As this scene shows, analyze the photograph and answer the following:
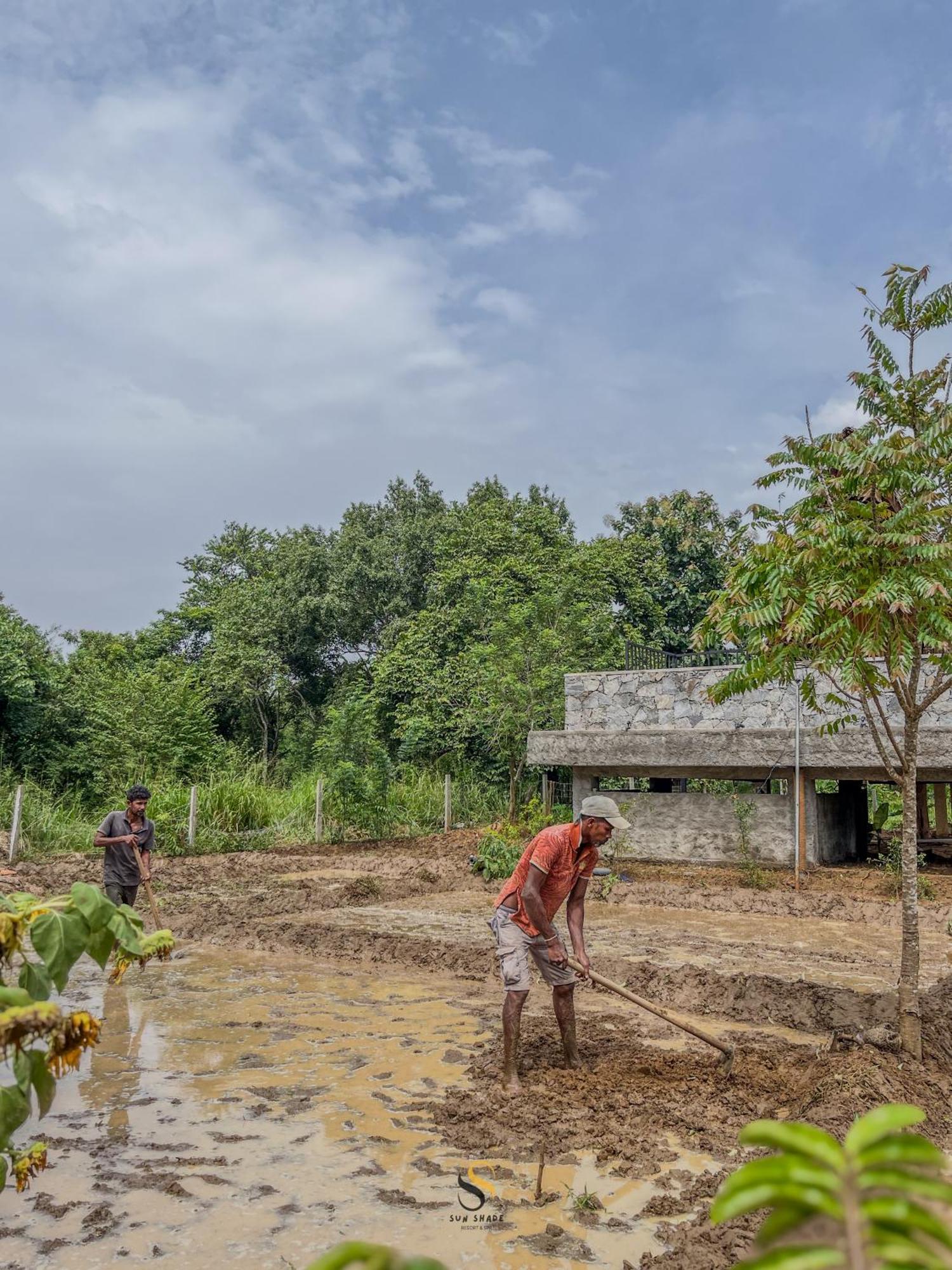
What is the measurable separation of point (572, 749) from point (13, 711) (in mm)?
13799

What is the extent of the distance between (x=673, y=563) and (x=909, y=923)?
22.7m

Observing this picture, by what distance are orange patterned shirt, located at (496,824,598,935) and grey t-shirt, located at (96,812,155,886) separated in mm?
4679

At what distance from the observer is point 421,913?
526 inches

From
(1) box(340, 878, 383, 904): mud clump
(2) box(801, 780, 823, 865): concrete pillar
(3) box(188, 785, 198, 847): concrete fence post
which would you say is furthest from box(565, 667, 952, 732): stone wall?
(3) box(188, 785, 198, 847): concrete fence post

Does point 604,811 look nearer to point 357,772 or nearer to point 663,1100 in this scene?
point 663,1100

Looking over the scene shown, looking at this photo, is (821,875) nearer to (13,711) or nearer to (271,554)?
(13,711)

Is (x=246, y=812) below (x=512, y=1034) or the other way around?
the other way around

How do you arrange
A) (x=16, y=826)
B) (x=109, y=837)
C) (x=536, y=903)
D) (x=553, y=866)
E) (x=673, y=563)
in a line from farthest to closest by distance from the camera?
(x=673, y=563)
(x=16, y=826)
(x=109, y=837)
(x=553, y=866)
(x=536, y=903)

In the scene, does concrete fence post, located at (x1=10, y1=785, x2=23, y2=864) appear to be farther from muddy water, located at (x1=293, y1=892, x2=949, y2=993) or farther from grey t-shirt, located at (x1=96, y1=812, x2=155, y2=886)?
grey t-shirt, located at (x1=96, y1=812, x2=155, y2=886)

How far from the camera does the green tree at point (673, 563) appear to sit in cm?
2703

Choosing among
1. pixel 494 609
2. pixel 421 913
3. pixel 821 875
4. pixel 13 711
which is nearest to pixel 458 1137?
pixel 421 913

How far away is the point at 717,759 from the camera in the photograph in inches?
613

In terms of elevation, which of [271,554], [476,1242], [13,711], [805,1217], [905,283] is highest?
[271,554]

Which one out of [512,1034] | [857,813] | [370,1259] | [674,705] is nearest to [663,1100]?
[512,1034]
